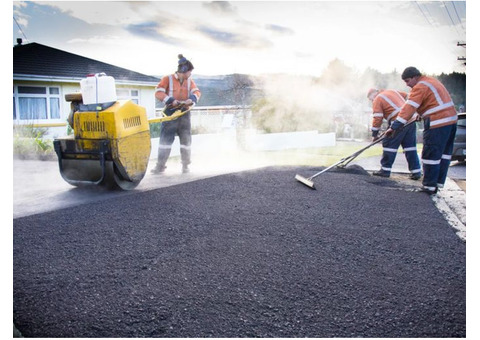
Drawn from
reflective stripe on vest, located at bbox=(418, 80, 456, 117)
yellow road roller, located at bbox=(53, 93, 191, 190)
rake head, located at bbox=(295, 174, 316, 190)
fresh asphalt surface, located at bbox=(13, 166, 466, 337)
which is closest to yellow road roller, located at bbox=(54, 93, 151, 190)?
yellow road roller, located at bbox=(53, 93, 191, 190)

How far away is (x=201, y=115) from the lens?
8203 mm

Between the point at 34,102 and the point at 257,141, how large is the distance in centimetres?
465

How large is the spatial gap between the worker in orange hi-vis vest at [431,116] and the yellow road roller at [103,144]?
2.77 meters

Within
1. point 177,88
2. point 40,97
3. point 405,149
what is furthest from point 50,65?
point 405,149

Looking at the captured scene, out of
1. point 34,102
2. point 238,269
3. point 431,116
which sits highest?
point 34,102

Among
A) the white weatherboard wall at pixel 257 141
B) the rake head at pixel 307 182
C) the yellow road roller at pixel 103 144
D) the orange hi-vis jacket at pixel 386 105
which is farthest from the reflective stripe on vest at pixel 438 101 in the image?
the white weatherboard wall at pixel 257 141

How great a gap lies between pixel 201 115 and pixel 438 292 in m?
6.87

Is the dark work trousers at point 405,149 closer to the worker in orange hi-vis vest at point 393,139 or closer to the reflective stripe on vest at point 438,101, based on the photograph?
the worker in orange hi-vis vest at point 393,139

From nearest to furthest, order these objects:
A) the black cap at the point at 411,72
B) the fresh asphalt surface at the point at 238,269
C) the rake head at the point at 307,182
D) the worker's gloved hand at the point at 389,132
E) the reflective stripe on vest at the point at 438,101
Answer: the fresh asphalt surface at the point at 238,269 < the rake head at the point at 307,182 < the reflective stripe on vest at the point at 438,101 < the black cap at the point at 411,72 < the worker's gloved hand at the point at 389,132

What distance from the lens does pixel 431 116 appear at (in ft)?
13.0

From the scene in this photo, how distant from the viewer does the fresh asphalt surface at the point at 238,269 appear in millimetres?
1549

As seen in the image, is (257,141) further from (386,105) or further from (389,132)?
(389,132)

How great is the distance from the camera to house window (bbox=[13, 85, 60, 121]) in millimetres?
5746
